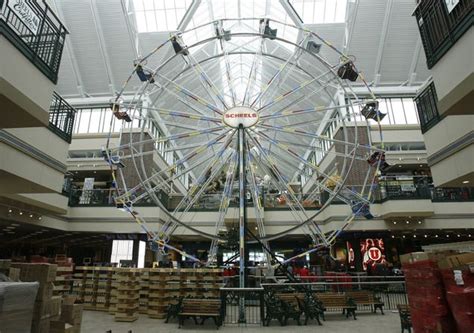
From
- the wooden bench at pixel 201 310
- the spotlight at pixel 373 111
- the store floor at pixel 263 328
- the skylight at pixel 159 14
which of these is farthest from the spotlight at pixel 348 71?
the skylight at pixel 159 14

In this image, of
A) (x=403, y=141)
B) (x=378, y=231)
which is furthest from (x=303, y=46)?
(x=403, y=141)

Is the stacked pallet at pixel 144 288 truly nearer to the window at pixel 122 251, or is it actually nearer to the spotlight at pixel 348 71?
the spotlight at pixel 348 71

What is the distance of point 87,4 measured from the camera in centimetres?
2673

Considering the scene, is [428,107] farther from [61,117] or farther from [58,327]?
[61,117]

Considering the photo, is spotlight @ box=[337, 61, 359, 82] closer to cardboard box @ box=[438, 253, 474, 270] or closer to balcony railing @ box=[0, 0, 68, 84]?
cardboard box @ box=[438, 253, 474, 270]

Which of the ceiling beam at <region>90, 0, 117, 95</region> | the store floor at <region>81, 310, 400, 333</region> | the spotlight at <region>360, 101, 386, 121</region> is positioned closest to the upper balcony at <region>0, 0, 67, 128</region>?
the store floor at <region>81, 310, 400, 333</region>

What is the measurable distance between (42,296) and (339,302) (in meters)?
9.25

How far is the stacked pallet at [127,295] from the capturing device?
456 inches

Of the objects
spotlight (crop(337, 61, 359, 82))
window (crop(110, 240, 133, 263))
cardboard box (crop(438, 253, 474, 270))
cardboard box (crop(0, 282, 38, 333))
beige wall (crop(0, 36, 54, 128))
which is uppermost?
spotlight (crop(337, 61, 359, 82))

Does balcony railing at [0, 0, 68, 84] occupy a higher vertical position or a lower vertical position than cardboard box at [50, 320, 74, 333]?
higher

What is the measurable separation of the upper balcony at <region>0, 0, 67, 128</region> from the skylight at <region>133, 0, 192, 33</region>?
21102 millimetres

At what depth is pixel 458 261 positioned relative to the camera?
23.4 ft

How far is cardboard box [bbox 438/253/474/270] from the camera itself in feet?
22.7

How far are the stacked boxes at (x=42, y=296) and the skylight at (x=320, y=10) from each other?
84.1ft
